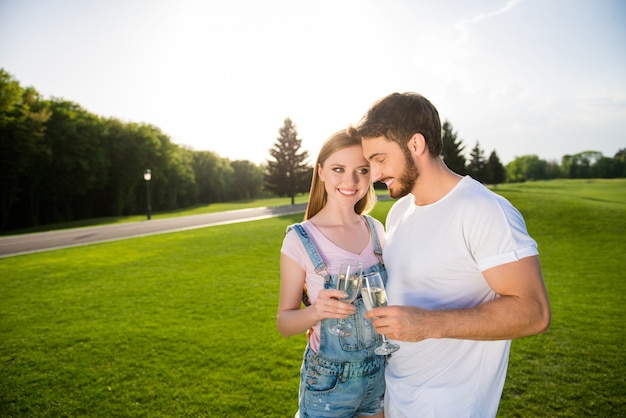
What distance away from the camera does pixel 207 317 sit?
25.5 feet

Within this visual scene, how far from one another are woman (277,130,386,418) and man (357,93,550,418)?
8.5 inches

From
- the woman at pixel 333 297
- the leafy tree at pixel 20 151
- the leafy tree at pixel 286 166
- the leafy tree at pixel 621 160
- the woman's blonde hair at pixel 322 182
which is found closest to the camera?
the woman at pixel 333 297

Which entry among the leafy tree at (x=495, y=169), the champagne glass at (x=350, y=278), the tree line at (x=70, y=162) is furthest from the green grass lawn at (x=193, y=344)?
the leafy tree at (x=495, y=169)

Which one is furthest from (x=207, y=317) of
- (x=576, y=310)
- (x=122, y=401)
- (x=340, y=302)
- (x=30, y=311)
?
(x=576, y=310)

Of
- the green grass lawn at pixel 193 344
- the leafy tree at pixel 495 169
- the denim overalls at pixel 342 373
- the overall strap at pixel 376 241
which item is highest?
the leafy tree at pixel 495 169

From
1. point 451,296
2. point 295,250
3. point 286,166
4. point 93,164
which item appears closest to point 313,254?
point 295,250

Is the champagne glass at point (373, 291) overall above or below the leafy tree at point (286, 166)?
below

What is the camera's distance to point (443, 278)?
6.58ft

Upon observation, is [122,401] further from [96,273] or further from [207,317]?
[96,273]

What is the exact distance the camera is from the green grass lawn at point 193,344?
15.5 ft

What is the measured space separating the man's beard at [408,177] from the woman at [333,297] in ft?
1.77

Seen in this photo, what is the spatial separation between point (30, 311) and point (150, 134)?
44.7 m

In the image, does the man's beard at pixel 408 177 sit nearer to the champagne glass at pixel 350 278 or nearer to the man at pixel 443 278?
the man at pixel 443 278

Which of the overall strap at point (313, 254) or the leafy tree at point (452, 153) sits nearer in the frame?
the overall strap at point (313, 254)
